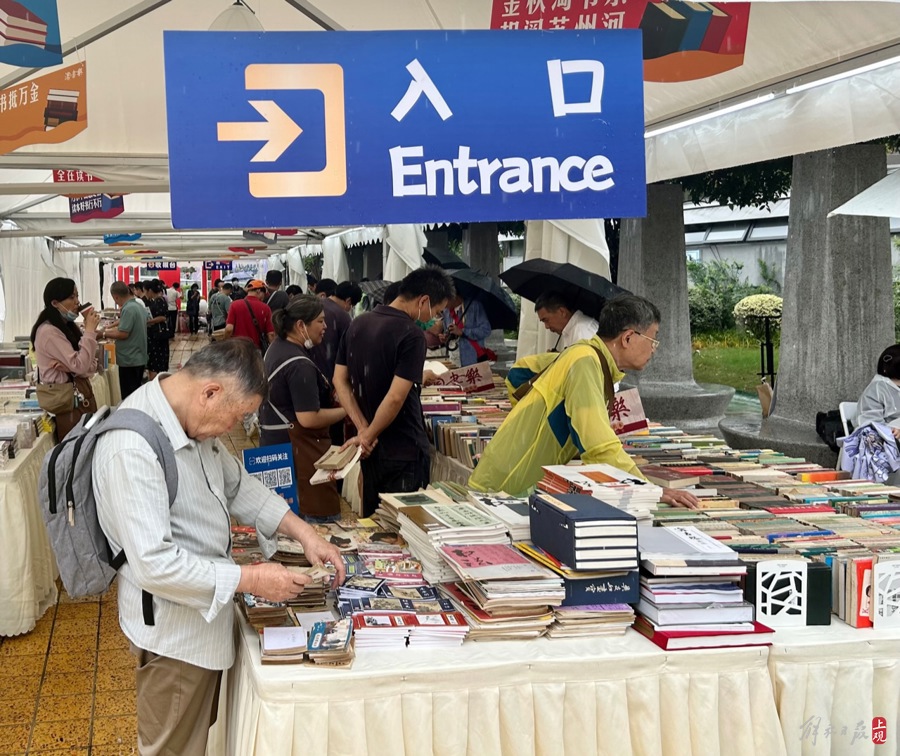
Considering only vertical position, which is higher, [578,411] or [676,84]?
[676,84]

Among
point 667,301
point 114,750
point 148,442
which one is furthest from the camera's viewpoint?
point 667,301

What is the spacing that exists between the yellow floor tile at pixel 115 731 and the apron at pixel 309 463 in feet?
4.78

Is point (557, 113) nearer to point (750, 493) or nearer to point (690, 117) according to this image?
point (750, 493)

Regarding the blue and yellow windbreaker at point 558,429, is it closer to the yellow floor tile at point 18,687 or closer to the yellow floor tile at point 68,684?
the yellow floor tile at point 68,684

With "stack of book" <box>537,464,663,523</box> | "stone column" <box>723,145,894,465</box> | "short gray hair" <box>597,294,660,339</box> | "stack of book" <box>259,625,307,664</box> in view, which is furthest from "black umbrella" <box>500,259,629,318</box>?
"stack of book" <box>259,625,307,664</box>

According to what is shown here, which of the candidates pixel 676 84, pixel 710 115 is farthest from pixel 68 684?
pixel 710 115

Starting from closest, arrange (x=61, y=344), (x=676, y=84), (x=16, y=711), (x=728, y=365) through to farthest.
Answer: (x=16, y=711) < (x=676, y=84) < (x=61, y=344) < (x=728, y=365)

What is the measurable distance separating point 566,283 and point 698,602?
2.90 metres

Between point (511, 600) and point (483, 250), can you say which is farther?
point (483, 250)

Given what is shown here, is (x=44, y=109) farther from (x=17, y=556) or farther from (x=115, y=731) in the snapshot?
(x=115, y=731)

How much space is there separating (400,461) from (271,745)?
2326 mm

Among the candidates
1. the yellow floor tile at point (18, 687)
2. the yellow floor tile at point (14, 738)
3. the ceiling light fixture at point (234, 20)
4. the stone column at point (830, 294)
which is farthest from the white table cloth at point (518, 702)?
the stone column at point (830, 294)

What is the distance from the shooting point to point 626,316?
3.06 metres

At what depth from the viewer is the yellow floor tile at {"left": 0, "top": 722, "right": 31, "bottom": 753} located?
3.44m
